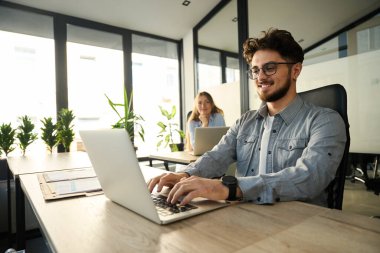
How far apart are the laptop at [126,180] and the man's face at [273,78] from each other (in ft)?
2.27

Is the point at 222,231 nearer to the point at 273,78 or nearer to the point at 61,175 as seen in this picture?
the point at 273,78

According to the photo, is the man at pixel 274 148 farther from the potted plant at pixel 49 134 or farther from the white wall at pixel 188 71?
the white wall at pixel 188 71

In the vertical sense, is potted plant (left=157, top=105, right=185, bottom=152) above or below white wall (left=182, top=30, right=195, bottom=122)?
below

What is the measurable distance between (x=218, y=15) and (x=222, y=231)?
4.39m

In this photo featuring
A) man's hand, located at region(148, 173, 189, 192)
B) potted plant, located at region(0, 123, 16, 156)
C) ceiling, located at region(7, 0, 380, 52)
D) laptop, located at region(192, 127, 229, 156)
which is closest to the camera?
man's hand, located at region(148, 173, 189, 192)

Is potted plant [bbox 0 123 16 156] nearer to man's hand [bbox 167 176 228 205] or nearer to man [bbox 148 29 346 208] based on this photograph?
man [bbox 148 29 346 208]

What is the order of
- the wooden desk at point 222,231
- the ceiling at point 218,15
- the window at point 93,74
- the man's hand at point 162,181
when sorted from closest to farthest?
the wooden desk at point 222,231 → the man's hand at point 162,181 → the ceiling at point 218,15 → the window at point 93,74

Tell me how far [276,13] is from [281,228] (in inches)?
132

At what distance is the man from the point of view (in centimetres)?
82

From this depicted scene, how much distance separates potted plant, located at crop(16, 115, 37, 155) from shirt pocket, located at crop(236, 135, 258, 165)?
2.63 m

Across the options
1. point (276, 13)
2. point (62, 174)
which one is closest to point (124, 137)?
point (62, 174)

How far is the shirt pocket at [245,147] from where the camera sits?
4.33 feet

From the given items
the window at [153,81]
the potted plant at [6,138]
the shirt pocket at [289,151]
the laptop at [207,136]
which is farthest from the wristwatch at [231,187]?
the window at [153,81]

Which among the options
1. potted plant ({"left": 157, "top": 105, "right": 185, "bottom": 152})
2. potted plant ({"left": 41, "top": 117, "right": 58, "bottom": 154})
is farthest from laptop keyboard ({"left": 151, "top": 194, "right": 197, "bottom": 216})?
potted plant ({"left": 157, "top": 105, "right": 185, "bottom": 152})
